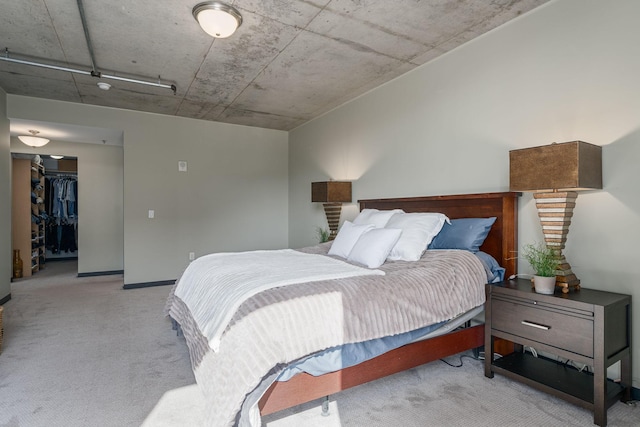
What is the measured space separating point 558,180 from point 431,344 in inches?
50.8

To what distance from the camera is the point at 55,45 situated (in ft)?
10.2

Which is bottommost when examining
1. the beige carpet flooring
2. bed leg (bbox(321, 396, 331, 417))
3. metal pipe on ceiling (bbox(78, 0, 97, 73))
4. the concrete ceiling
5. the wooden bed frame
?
the beige carpet flooring

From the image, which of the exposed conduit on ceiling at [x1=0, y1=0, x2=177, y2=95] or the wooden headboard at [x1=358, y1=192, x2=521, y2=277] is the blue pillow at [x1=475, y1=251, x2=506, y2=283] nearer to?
the wooden headboard at [x1=358, y1=192, x2=521, y2=277]

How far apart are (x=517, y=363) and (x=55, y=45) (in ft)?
15.0

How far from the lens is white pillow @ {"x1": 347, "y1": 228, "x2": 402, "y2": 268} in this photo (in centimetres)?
260

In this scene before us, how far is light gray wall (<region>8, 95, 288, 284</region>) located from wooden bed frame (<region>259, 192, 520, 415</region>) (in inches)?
126

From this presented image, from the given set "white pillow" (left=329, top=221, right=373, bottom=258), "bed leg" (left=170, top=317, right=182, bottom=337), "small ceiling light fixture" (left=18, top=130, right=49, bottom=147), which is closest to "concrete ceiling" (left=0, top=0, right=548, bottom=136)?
"small ceiling light fixture" (left=18, top=130, right=49, bottom=147)

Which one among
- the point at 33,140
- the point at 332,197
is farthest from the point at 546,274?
the point at 33,140

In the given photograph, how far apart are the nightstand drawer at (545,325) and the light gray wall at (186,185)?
440 centimetres

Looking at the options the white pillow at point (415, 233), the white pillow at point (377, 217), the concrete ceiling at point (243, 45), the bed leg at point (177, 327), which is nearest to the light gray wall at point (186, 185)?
the concrete ceiling at point (243, 45)

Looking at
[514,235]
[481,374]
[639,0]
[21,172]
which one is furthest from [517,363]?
[21,172]

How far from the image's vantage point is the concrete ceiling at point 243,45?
8.38 feet

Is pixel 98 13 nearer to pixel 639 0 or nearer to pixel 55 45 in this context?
pixel 55 45

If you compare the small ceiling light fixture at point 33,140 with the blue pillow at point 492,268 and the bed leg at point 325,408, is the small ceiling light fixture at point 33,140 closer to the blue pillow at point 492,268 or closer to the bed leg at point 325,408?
the bed leg at point 325,408
